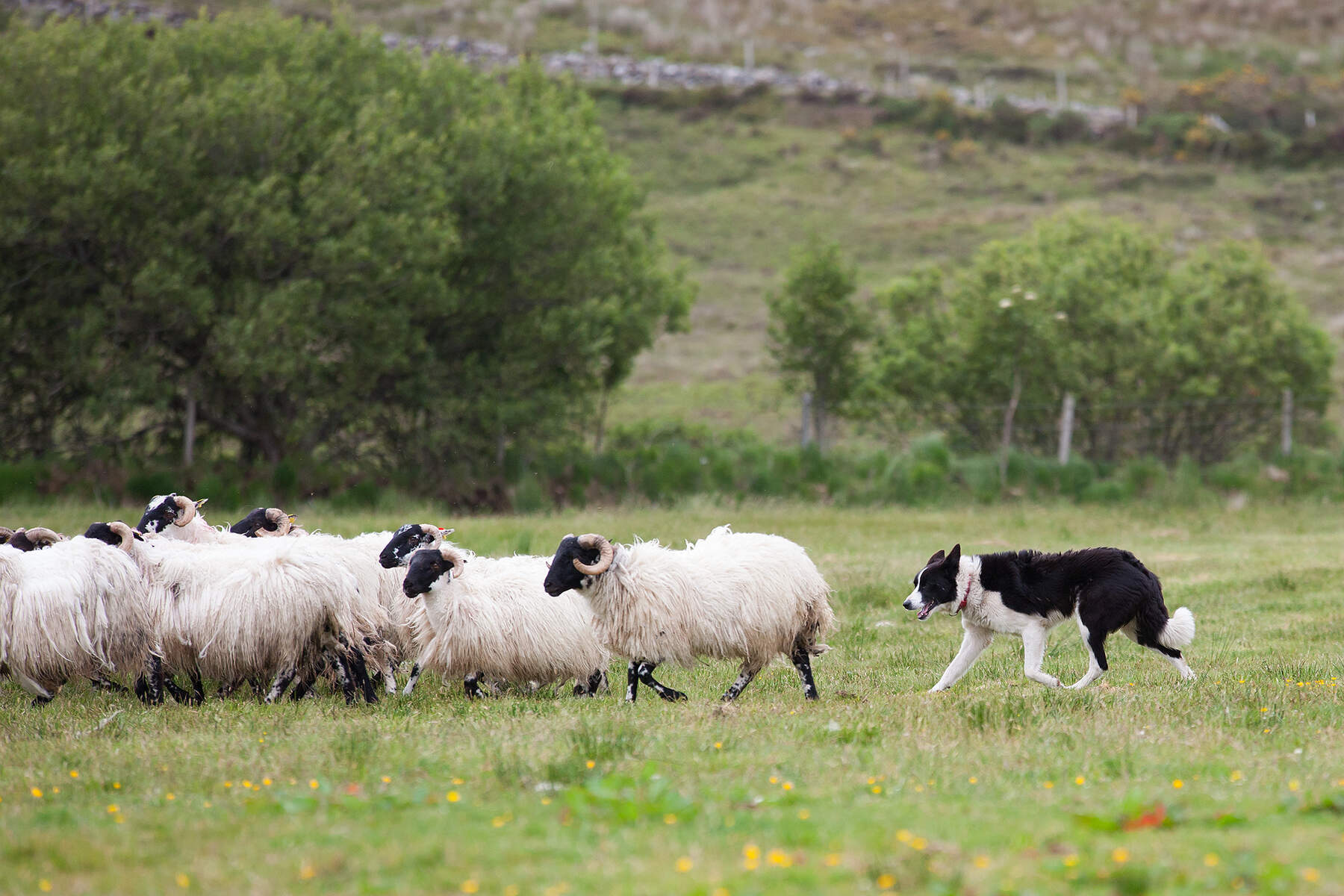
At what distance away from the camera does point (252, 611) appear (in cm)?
977

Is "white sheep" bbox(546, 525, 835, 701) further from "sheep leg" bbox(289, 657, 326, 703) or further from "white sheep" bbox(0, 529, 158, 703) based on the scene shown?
"white sheep" bbox(0, 529, 158, 703)

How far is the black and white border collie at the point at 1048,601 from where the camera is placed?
991 cm

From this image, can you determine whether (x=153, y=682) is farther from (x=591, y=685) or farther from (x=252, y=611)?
(x=591, y=685)

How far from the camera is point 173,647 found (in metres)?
9.95

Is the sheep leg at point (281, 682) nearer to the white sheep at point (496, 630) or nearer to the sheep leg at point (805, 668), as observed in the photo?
the white sheep at point (496, 630)

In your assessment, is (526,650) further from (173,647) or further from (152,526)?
(152,526)

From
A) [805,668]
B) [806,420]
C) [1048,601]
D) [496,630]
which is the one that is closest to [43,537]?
[496,630]

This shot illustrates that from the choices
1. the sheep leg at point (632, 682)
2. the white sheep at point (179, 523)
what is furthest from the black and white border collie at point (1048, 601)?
the white sheep at point (179, 523)

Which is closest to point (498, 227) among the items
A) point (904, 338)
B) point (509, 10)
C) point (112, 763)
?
point (904, 338)

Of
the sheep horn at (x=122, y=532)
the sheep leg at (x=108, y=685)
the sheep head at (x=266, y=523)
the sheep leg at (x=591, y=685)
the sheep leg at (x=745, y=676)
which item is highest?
the sheep horn at (x=122, y=532)

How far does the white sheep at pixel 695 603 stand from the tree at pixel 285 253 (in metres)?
17.4

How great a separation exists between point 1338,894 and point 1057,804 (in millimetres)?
1690

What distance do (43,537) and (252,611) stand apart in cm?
300

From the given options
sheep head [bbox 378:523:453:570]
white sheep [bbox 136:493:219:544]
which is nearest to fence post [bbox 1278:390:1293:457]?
sheep head [bbox 378:523:453:570]
